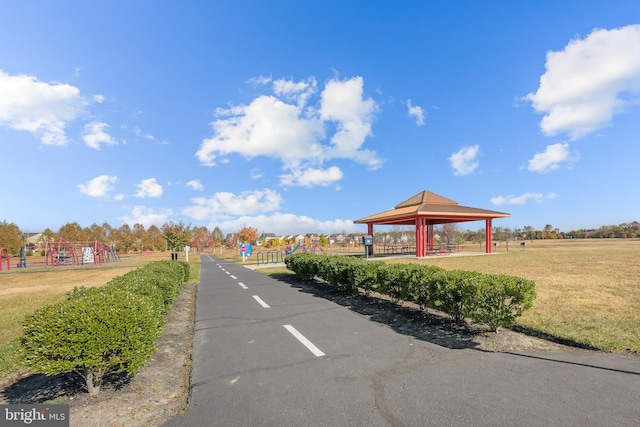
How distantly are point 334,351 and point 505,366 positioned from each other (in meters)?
2.42

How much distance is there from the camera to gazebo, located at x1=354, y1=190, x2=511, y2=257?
26.0 metres

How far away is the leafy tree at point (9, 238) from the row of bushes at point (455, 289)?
60.8 m

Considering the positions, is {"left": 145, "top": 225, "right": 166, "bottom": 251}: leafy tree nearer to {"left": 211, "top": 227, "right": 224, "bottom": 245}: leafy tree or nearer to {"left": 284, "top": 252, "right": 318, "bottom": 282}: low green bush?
{"left": 211, "top": 227, "right": 224, "bottom": 245}: leafy tree

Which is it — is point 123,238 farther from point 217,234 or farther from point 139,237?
point 217,234

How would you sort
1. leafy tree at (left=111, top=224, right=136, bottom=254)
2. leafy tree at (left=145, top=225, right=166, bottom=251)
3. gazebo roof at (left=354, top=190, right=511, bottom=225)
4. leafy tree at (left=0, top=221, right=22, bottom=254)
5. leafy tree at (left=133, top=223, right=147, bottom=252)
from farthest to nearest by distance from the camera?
leafy tree at (left=145, top=225, right=166, bottom=251), leafy tree at (left=133, top=223, right=147, bottom=252), leafy tree at (left=111, top=224, right=136, bottom=254), leafy tree at (left=0, top=221, right=22, bottom=254), gazebo roof at (left=354, top=190, right=511, bottom=225)

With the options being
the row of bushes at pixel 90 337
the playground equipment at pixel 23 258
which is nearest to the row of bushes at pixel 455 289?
the row of bushes at pixel 90 337

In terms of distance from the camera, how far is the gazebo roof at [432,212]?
→ 25.6 m

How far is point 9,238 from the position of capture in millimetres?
47688

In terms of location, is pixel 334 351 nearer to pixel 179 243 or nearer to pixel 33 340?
pixel 33 340

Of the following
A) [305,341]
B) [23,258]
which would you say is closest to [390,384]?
[305,341]

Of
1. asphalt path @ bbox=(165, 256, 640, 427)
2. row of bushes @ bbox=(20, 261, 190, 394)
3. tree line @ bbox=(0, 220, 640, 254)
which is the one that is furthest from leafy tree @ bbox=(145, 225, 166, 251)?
row of bushes @ bbox=(20, 261, 190, 394)

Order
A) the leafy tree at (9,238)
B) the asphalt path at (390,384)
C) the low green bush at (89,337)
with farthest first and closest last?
the leafy tree at (9,238) → the low green bush at (89,337) → the asphalt path at (390,384)

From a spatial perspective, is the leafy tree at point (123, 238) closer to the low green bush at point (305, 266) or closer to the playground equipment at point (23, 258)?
the playground equipment at point (23, 258)

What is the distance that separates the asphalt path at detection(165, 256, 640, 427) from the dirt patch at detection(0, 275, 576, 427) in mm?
254
